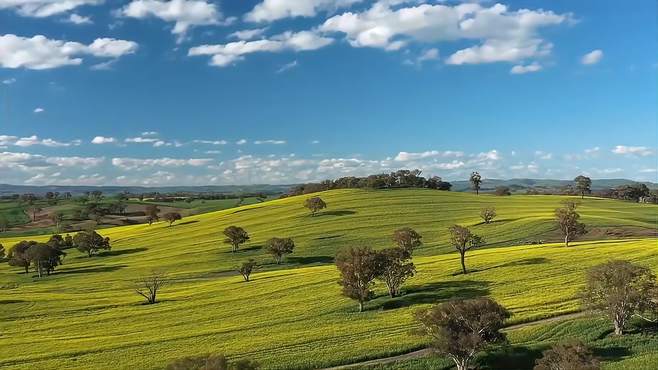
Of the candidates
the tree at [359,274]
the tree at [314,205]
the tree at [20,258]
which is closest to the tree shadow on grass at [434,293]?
the tree at [359,274]

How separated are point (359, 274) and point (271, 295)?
15217 mm

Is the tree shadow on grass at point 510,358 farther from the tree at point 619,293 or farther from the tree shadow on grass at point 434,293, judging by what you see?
the tree shadow on grass at point 434,293

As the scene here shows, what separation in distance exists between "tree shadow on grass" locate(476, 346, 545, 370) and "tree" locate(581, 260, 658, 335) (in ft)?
29.5

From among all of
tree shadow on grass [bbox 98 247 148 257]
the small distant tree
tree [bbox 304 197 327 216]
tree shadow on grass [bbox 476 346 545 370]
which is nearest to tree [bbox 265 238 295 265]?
the small distant tree

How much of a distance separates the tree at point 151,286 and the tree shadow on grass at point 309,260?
2252 cm

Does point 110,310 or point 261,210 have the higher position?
point 261,210

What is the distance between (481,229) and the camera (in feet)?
380

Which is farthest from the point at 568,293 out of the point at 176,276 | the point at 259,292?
the point at 176,276

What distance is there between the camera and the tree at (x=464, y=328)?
141ft

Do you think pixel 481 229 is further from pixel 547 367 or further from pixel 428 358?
pixel 547 367

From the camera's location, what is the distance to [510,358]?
44.8 m

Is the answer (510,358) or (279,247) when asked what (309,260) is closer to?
(279,247)

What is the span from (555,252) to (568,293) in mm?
24351

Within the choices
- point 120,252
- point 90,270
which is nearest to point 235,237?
point 90,270
